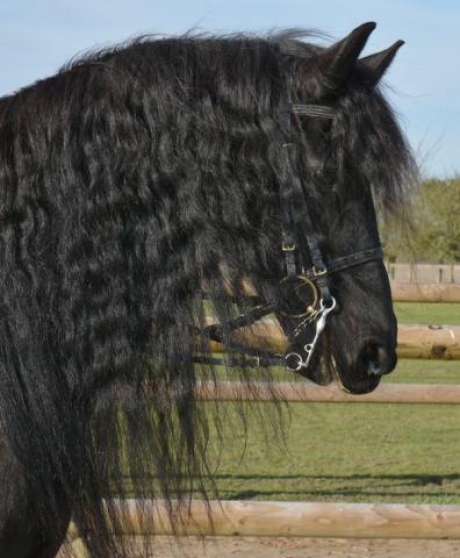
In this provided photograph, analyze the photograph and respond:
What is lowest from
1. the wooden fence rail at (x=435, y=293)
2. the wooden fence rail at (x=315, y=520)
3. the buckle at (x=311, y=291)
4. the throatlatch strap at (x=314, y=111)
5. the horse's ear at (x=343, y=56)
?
the wooden fence rail at (x=315, y=520)

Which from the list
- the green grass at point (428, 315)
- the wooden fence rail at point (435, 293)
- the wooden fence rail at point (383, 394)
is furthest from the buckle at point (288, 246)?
the green grass at point (428, 315)

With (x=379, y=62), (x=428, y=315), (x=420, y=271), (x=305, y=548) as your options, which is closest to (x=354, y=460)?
(x=420, y=271)

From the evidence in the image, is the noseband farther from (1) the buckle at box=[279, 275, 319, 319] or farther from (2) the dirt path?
(2) the dirt path

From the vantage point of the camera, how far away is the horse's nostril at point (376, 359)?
7.36ft

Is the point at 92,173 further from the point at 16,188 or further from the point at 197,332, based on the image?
the point at 197,332

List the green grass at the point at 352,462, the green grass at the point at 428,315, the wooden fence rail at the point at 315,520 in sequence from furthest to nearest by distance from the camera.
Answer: the green grass at the point at 428,315 → the green grass at the point at 352,462 → the wooden fence rail at the point at 315,520

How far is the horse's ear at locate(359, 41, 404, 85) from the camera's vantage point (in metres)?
2.33

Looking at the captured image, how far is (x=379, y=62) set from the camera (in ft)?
7.84

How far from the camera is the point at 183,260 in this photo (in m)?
2.24

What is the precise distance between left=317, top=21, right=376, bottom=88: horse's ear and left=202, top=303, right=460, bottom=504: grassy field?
2.91 meters

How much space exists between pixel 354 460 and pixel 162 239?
558 cm

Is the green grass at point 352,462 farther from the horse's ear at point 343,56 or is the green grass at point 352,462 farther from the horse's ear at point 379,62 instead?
the horse's ear at point 343,56

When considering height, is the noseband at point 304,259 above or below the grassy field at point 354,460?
above

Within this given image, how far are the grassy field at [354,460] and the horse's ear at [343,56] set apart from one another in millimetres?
2912
